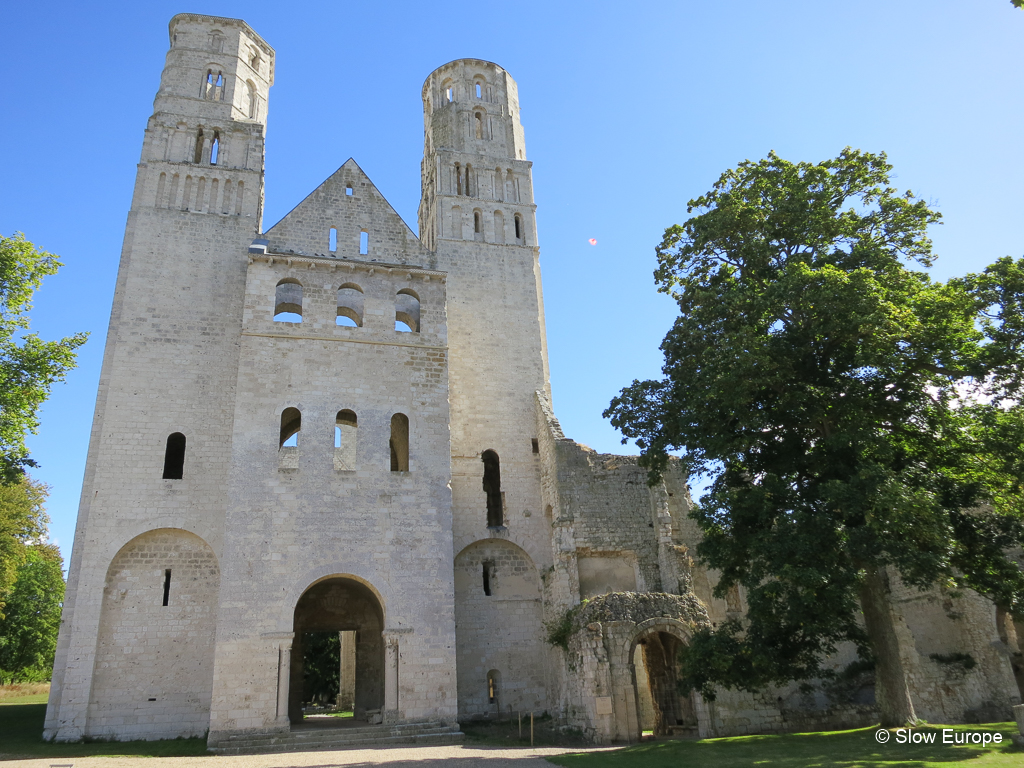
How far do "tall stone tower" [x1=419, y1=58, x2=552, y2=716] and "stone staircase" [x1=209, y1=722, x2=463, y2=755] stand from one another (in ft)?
10.9

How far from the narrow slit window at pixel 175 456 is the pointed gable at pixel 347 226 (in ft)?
22.5

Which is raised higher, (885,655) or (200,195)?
(200,195)

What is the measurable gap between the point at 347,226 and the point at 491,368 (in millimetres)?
7248

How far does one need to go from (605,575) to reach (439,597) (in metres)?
5.73

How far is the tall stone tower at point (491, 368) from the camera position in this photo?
22.1m

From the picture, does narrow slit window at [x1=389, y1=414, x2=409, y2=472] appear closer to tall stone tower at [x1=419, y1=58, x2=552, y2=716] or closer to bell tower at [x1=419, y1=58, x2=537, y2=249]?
tall stone tower at [x1=419, y1=58, x2=552, y2=716]

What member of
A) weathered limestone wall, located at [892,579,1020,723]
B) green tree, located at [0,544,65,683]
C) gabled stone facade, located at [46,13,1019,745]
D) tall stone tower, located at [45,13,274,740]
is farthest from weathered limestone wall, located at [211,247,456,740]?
green tree, located at [0,544,65,683]

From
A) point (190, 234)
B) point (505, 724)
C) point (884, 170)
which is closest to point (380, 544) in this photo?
point (505, 724)

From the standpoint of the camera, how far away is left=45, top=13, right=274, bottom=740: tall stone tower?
1884 cm

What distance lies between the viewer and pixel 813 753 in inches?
522

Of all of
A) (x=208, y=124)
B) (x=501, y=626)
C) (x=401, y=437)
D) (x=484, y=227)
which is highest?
(x=208, y=124)

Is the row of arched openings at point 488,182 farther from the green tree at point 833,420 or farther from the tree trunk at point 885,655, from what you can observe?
the tree trunk at point 885,655

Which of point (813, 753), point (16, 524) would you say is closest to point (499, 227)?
point (813, 753)

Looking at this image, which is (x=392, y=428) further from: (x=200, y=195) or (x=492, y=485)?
(x=200, y=195)
